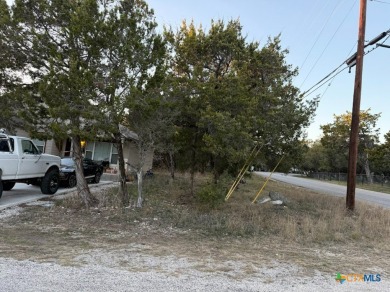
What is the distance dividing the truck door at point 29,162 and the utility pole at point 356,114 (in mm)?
10865

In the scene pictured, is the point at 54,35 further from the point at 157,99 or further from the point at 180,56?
the point at 180,56

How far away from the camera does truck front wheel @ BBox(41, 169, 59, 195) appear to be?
13.3 m

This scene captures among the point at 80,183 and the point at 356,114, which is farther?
the point at 356,114

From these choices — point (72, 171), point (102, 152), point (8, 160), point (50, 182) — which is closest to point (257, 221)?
point (8, 160)

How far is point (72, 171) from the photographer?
52.8ft

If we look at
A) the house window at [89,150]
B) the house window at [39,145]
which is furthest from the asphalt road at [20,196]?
the house window at [89,150]

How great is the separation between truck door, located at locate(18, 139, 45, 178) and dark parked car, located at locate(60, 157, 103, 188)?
1.69 meters

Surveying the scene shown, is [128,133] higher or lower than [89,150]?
higher

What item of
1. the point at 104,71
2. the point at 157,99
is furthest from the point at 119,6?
the point at 157,99

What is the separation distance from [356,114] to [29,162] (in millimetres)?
11292

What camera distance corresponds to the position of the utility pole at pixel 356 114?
41.3 ft

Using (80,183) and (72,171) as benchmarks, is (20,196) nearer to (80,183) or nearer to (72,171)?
(72,171)
